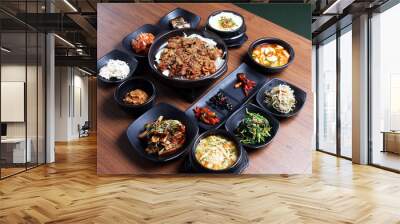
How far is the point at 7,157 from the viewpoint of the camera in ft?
18.6

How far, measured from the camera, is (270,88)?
18.1 feet

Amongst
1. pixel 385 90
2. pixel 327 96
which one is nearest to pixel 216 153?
pixel 385 90

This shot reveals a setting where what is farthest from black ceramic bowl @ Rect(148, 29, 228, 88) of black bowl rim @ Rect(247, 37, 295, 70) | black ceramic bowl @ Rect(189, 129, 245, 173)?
black ceramic bowl @ Rect(189, 129, 245, 173)

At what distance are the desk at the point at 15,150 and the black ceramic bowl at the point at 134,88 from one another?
1760mm

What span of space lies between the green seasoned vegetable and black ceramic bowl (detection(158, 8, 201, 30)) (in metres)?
1.62

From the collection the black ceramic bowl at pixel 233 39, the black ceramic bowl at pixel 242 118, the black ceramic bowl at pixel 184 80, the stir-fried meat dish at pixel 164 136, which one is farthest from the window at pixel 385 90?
the stir-fried meat dish at pixel 164 136

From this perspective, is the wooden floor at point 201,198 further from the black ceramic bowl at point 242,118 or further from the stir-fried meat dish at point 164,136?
the black ceramic bowl at point 242,118

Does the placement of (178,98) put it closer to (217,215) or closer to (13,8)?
(217,215)

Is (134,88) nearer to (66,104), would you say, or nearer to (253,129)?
(253,129)

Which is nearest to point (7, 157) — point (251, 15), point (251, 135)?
point (251, 135)

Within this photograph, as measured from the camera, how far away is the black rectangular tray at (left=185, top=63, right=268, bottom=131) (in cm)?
542

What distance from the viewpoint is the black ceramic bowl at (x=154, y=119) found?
5.22 metres

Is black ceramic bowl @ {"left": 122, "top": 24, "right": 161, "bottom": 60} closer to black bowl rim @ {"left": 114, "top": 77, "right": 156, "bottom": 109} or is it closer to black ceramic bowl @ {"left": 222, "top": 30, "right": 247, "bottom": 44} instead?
black bowl rim @ {"left": 114, "top": 77, "right": 156, "bottom": 109}

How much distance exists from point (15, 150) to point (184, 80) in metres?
2.95
